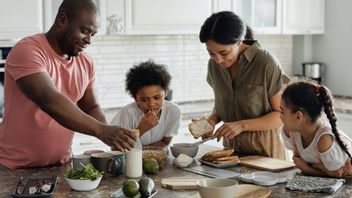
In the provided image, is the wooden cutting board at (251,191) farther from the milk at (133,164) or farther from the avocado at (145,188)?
the milk at (133,164)

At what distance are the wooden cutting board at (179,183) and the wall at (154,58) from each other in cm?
251

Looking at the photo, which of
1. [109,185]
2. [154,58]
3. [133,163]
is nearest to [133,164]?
[133,163]

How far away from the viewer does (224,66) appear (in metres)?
2.71

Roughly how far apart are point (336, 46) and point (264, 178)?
3.52 m

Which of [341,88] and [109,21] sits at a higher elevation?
[109,21]

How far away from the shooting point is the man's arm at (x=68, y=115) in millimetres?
2051

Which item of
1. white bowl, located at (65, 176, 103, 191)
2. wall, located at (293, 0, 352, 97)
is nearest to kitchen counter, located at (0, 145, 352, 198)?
white bowl, located at (65, 176, 103, 191)

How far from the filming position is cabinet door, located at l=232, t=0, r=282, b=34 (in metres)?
4.79

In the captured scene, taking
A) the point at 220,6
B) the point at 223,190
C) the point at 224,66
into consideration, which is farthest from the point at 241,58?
the point at 220,6

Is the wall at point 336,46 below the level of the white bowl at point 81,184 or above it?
above

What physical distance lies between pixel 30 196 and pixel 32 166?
1.52 ft

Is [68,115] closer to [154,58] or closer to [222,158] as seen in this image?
[222,158]

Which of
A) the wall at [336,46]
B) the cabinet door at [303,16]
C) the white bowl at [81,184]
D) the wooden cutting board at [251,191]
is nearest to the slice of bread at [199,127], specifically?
the wooden cutting board at [251,191]

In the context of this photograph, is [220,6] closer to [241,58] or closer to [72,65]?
[241,58]
